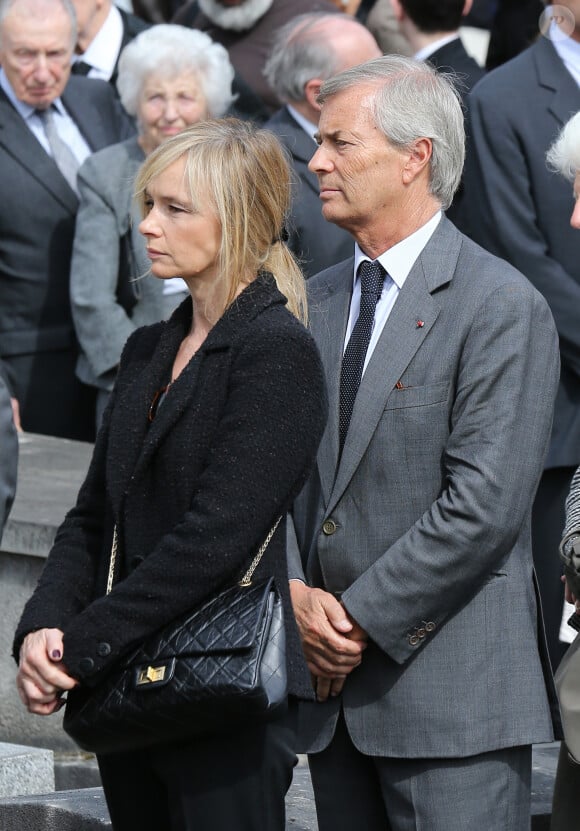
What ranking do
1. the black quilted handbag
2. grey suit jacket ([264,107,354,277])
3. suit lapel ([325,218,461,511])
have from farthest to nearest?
grey suit jacket ([264,107,354,277])
suit lapel ([325,218,461,511])
the black quilted handbag

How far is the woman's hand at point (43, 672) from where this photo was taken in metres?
2.89

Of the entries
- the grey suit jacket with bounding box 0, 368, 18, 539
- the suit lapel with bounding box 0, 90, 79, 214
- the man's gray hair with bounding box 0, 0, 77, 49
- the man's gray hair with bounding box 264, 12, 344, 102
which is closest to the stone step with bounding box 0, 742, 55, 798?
the grey suit jacket with bounding box 0, 368, 18, 539

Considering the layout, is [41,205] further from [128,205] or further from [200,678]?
[200,678]

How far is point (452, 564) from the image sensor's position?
125 inches

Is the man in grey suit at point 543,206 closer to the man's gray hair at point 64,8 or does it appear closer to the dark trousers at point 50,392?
the dark trousers at point 50,392

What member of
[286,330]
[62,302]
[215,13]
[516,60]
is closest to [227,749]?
[286,330]

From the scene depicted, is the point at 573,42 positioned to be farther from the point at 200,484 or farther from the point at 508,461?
the point at 200,484

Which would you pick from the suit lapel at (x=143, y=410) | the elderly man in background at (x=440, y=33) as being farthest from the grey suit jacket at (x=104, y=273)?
the suit lapel at (x=143, y=410)

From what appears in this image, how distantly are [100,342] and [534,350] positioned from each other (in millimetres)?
2715

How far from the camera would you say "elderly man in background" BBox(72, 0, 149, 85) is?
7184 mm

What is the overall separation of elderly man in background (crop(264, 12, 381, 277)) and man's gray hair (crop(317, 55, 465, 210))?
176cm

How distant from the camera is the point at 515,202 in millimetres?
4859

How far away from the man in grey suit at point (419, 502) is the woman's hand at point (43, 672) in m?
0.61

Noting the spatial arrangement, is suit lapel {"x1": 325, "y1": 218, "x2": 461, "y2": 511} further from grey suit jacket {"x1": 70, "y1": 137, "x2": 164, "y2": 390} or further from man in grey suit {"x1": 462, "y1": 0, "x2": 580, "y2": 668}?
grey suit jacket {"x1": 70, "y1": 137, "x2": 164, "y2": 390}
